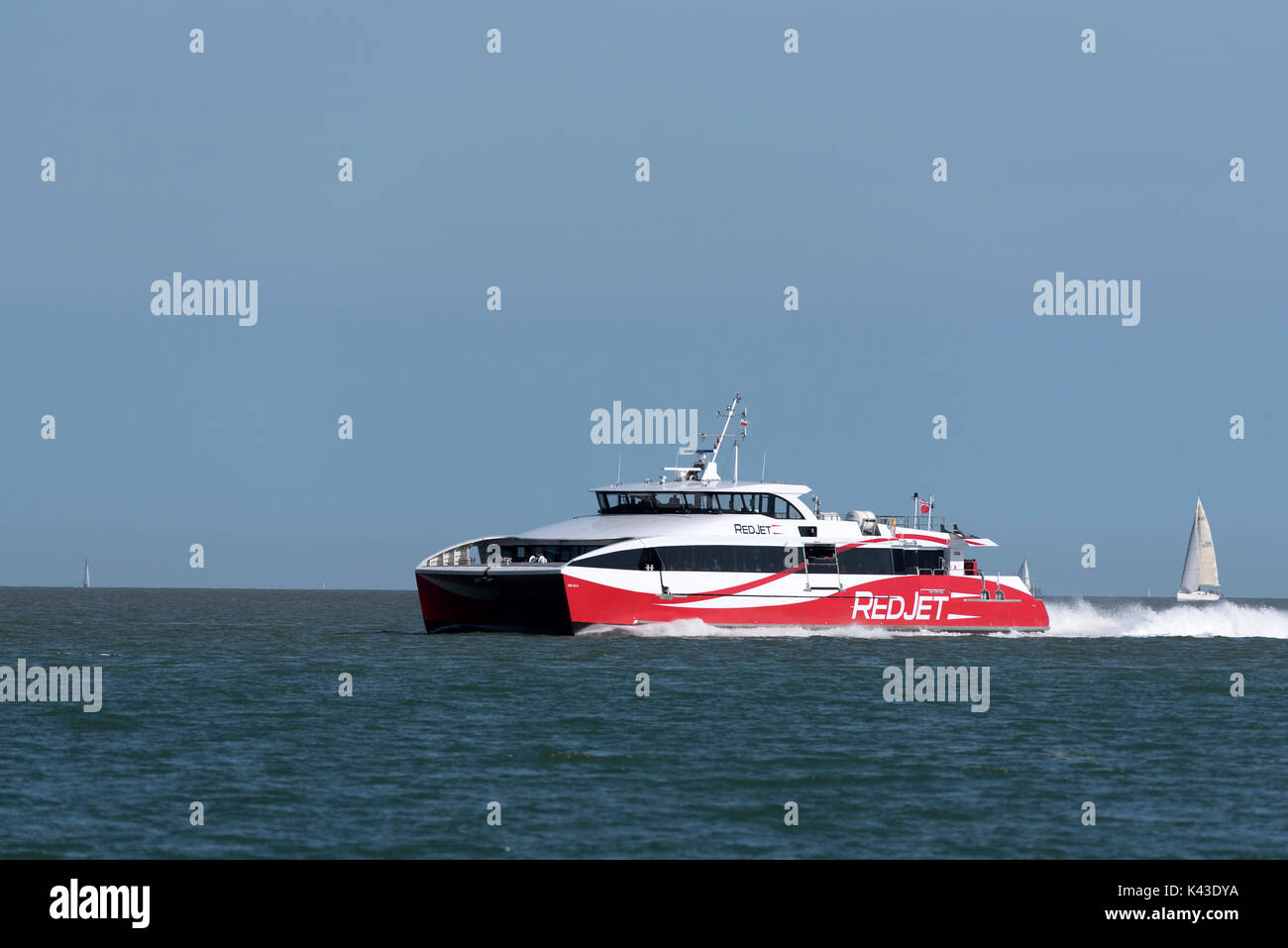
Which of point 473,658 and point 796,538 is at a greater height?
point 796,538

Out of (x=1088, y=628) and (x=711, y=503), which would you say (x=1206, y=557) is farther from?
(x=711, y=503)

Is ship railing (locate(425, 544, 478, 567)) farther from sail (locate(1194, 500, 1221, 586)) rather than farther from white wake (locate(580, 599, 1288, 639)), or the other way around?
sail (locate(1194, 500, 1221, 586))

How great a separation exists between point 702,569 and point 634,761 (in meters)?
28.6

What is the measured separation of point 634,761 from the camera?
27047 millimetres

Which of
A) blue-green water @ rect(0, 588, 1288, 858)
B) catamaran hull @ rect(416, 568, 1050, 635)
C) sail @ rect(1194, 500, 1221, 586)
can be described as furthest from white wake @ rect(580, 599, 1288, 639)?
sail @ rect(1194, 500, 1221, 586)

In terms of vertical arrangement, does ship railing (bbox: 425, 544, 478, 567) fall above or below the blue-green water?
above

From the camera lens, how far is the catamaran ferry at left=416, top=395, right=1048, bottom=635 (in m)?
53.8

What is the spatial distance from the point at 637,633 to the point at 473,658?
9.11 m

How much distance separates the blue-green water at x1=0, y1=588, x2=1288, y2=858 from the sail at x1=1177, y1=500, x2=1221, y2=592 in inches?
3547
